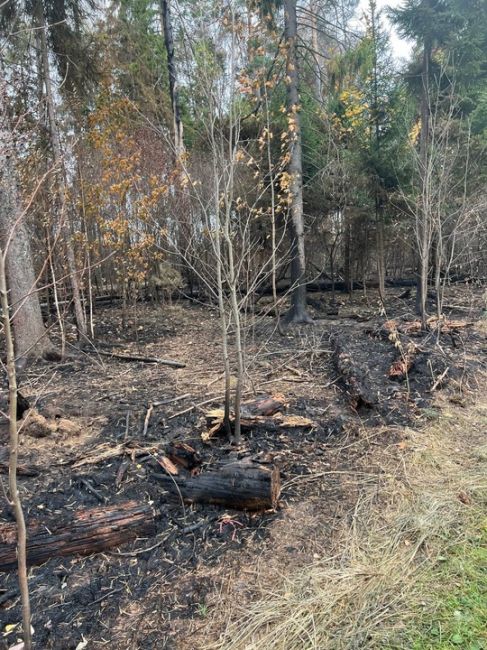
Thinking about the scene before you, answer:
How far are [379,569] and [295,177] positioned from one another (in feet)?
22.0

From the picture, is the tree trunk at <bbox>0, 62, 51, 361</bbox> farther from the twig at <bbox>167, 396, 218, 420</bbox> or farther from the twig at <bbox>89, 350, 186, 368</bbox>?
the twig at <bbox>167, 396, 218, 420</bbox>

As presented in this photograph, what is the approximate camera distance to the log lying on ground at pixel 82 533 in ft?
7.05

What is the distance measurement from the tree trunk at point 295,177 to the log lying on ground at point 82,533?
16.9 feet

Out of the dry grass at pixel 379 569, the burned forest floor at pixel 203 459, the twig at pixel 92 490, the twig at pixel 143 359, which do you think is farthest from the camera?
the twig at pixel 143 359

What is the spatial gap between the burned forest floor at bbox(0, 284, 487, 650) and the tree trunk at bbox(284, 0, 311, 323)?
1.93m

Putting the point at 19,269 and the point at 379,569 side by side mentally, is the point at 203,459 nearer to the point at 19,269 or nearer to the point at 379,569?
the point at 379,569

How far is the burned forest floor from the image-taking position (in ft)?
6.22

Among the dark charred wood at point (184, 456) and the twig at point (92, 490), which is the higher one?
the dark charred wood at point (184, 456)

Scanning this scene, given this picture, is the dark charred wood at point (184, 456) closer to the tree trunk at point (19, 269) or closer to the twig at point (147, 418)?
the twig at point (147, 418)

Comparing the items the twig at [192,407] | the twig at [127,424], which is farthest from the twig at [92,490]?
the twig at [192,407]

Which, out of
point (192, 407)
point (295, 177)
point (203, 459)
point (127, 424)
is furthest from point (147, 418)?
point (295, 177)

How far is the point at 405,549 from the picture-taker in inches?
86.7

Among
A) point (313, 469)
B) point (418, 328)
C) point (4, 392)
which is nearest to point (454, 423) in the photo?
point (313, 469)

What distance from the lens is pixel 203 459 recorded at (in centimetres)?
300
